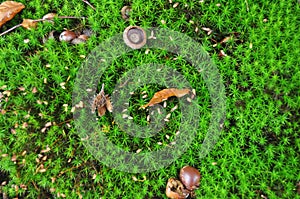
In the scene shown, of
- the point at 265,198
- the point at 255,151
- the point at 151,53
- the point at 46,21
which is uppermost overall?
the point at 46,21

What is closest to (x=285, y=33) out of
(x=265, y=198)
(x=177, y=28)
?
(x=177, y=28)

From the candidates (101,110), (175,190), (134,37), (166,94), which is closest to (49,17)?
(134,37)

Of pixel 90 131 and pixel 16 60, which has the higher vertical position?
pixel 16 60

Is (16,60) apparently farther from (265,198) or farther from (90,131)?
(265,198)

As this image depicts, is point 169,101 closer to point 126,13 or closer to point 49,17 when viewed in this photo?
point 126,13

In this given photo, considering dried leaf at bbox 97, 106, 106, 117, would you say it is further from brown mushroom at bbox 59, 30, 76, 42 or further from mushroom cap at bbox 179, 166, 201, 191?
mushroom cap at bbox 179, 166, 201, 191

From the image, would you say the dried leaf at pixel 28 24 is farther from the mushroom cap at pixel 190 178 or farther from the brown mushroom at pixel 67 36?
the mushroom cap at pixel 190 178

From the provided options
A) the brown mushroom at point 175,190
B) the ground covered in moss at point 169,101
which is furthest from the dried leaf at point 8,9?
the brown mushroom at point 175,190

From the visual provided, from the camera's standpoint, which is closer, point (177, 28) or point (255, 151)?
point (255, 151)
